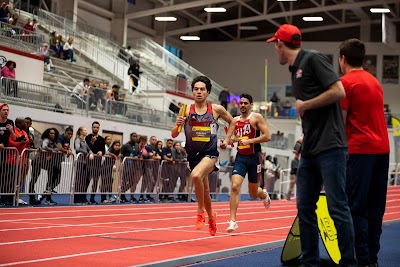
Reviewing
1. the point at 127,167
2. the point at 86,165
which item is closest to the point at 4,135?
the point at 86,165

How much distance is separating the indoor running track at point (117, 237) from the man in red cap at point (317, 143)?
1.74 m

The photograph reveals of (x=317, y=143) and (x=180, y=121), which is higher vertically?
(x=180, y=121)

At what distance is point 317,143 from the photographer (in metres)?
6.76

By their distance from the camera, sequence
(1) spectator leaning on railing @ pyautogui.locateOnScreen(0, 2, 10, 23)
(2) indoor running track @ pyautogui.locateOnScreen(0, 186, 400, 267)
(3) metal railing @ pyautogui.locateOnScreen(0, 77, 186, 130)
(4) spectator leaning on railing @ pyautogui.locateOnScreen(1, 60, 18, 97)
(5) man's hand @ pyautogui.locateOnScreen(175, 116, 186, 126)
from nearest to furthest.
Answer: (2) indoor running track @ pyautogui.locateOnScreen(0, 186, 400, 267), (5) man's hand @ pyautogui.locateOnScreen(175, 116, 186, 126), (4) spectator leaning on railing @ pyautogui.locateOnScreen(1, 60, 18, 97), (3) metal railing @ pyautogui.locateOnScreen(0, 77, 186, 130), (1) spectator leaning on railing @ pyautogui.locateOnScreen(0, 2, 10, 23)

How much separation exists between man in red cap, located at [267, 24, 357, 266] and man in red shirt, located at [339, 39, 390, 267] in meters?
0.74

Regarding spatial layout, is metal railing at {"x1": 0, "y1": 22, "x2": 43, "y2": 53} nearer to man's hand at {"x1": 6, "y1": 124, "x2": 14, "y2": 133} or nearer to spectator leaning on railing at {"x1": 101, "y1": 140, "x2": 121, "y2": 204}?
spectator leaning on railing at {"x1": 101, "y1": 140, "x2": 121, "y2": 204}

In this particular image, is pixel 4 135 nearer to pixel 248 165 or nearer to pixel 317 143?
pixel 248 165

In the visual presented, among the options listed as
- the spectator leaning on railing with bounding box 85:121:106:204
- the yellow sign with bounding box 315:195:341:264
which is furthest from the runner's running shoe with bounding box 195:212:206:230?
the spectator leaning on railing with bounding box 85:121:106:204

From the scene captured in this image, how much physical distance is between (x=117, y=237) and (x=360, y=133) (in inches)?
176

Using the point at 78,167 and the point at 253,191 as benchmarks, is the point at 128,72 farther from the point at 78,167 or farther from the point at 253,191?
the point at 253,191

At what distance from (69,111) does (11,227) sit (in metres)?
15.5

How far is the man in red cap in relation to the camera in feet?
22.0

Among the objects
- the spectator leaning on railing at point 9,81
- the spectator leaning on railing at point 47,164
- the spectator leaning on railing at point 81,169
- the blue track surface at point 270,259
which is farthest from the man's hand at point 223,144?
the spectator leaning on railing at point 9,81

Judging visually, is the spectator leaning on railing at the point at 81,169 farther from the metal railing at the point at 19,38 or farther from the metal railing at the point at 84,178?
the metal railing at the point at 19,38
